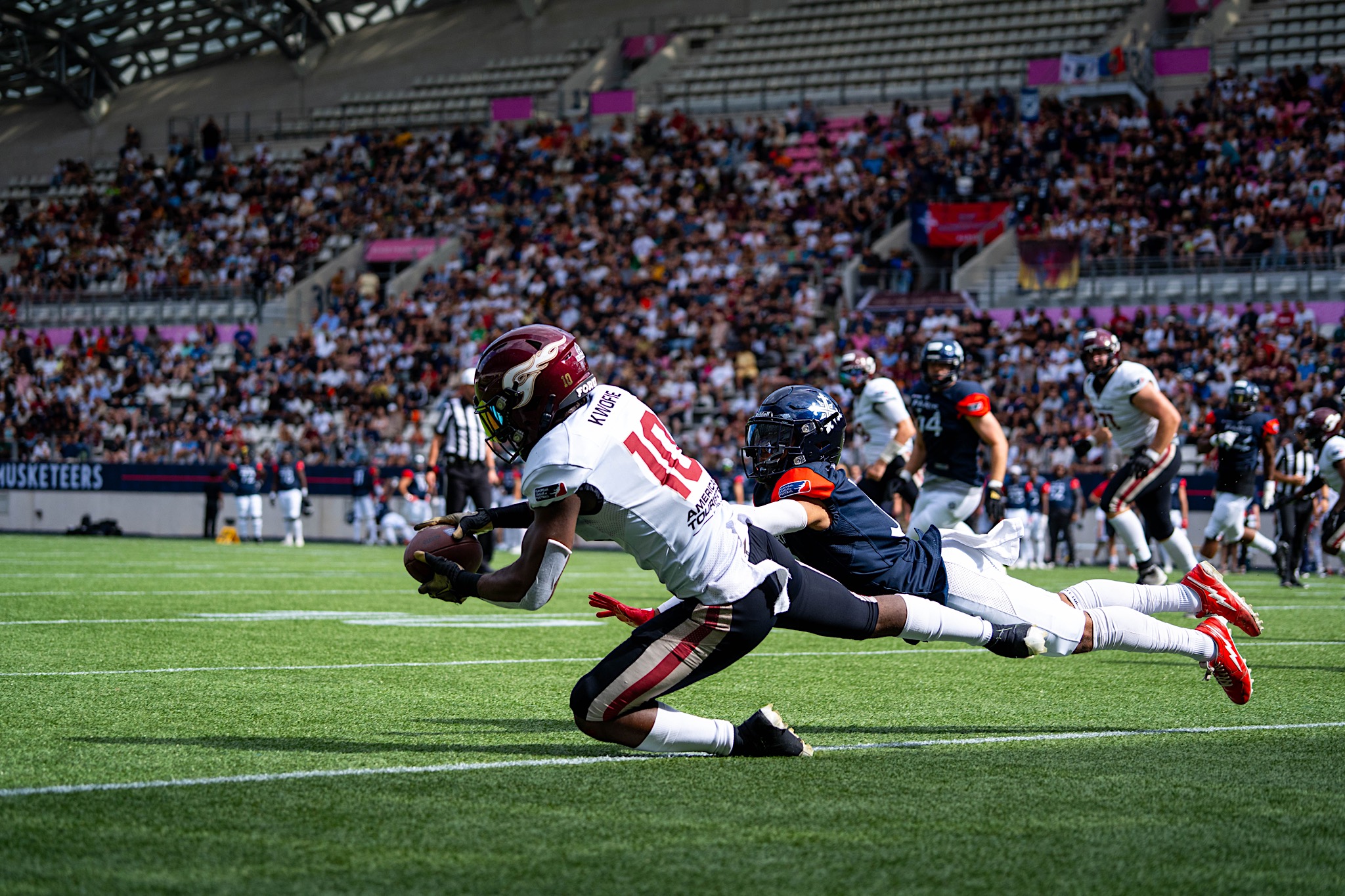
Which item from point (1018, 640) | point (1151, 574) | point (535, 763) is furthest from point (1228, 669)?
point (1151, 574)

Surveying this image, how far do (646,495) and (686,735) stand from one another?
86cm

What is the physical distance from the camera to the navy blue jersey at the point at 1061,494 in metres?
22.0

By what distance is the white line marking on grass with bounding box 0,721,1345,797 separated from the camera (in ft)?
13.7

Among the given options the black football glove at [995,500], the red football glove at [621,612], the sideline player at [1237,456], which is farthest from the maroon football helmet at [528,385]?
the sideline player at [1237,456]

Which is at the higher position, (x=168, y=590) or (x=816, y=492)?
(x=816, y=492)

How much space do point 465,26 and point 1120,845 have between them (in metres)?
44.3

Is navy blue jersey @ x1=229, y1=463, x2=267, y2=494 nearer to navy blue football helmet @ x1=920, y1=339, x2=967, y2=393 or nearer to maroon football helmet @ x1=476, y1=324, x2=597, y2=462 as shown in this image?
navy blue football helmet @ x1=920, y1=339, x2=967, y2=393

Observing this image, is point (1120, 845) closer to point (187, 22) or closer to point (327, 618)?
point (327, 618)

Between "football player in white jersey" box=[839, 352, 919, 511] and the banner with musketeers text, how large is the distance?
1633 cm

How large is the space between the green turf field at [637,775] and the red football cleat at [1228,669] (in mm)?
171

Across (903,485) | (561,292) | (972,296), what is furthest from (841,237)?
(903,485)

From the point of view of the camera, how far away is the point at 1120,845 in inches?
143

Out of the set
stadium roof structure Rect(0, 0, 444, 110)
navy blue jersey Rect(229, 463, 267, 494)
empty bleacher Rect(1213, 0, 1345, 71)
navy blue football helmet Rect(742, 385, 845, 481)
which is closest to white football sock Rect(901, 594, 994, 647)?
navy blue football helmet Rect(742, 385, 845, 481)

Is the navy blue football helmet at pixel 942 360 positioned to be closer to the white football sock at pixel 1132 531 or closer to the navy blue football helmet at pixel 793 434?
the white football sock at pixel 1132 531
